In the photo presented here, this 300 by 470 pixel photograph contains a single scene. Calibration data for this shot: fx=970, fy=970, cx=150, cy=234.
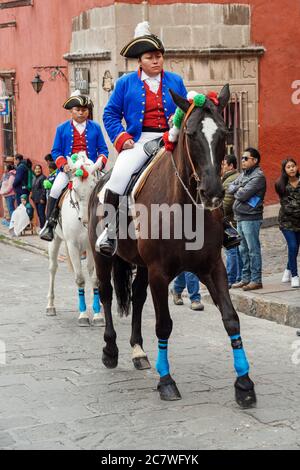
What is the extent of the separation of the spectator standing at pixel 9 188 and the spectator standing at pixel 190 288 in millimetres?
11371

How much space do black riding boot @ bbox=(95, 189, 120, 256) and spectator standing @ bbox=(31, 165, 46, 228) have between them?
1213 cm

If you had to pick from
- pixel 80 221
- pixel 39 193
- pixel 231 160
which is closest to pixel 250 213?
pixel 231 160

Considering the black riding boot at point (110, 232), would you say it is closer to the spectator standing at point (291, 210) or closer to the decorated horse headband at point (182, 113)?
the decorated horse headband at point (182, 113)

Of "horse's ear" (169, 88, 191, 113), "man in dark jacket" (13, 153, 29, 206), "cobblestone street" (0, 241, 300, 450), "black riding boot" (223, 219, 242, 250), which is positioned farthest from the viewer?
"man in dark jacket" (13, 153, 29, 206)

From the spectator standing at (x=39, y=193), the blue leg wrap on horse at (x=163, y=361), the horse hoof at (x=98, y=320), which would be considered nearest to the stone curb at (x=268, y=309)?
the horse hoof at (x=98, y=320)

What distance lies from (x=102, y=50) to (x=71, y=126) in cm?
670

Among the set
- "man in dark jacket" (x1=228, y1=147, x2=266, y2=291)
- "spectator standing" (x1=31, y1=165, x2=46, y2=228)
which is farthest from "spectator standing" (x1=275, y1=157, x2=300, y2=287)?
"spectator standing" (x1=31, y1=165, x2=46, y2=228)

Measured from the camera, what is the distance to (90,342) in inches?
424

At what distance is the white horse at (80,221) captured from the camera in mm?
11773

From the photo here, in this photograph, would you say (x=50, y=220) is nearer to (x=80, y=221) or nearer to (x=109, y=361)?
(x=80, y=221)

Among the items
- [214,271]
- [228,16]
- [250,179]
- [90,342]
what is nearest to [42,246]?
[228,16]

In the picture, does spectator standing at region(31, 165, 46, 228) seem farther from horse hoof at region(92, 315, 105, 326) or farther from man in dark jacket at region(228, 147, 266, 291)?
horse hoof at region(92, 315, 105, 326)

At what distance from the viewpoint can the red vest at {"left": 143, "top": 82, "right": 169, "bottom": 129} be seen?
9.08 meters

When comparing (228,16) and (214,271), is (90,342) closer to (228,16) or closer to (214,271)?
(214,271)
